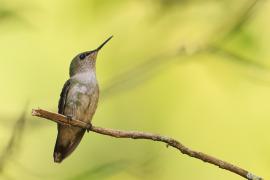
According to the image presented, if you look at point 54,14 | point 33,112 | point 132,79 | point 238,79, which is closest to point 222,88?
point 238,79

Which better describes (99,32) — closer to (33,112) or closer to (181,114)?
(181,114)

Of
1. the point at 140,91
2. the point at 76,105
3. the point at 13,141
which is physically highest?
the point at 140,91

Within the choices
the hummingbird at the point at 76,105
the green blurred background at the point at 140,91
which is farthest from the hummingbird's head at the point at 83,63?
the green blurred background at the point at 140,91

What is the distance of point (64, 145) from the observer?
2.09 meters

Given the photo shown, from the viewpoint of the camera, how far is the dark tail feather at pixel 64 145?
207 cm

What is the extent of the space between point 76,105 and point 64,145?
0.46 feet

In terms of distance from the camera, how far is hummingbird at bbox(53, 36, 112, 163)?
2.10 metres

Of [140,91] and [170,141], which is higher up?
[140,91]

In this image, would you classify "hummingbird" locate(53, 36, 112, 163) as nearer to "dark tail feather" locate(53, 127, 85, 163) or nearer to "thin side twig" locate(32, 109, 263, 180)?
"dark tail feather" locate(53, 127, 85, 163)

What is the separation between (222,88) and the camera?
3451 millimetres

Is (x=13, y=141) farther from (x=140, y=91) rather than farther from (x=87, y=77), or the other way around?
(x=140, y=91)

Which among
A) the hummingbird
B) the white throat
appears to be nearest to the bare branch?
the hummingbird

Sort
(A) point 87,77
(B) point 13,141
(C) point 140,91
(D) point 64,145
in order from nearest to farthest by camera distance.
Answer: (B) point 13,141 → (D) point 64,145 → (A) point 87,77 → (C) point 140,91

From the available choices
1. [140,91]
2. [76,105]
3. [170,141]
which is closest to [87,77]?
[76,105]
